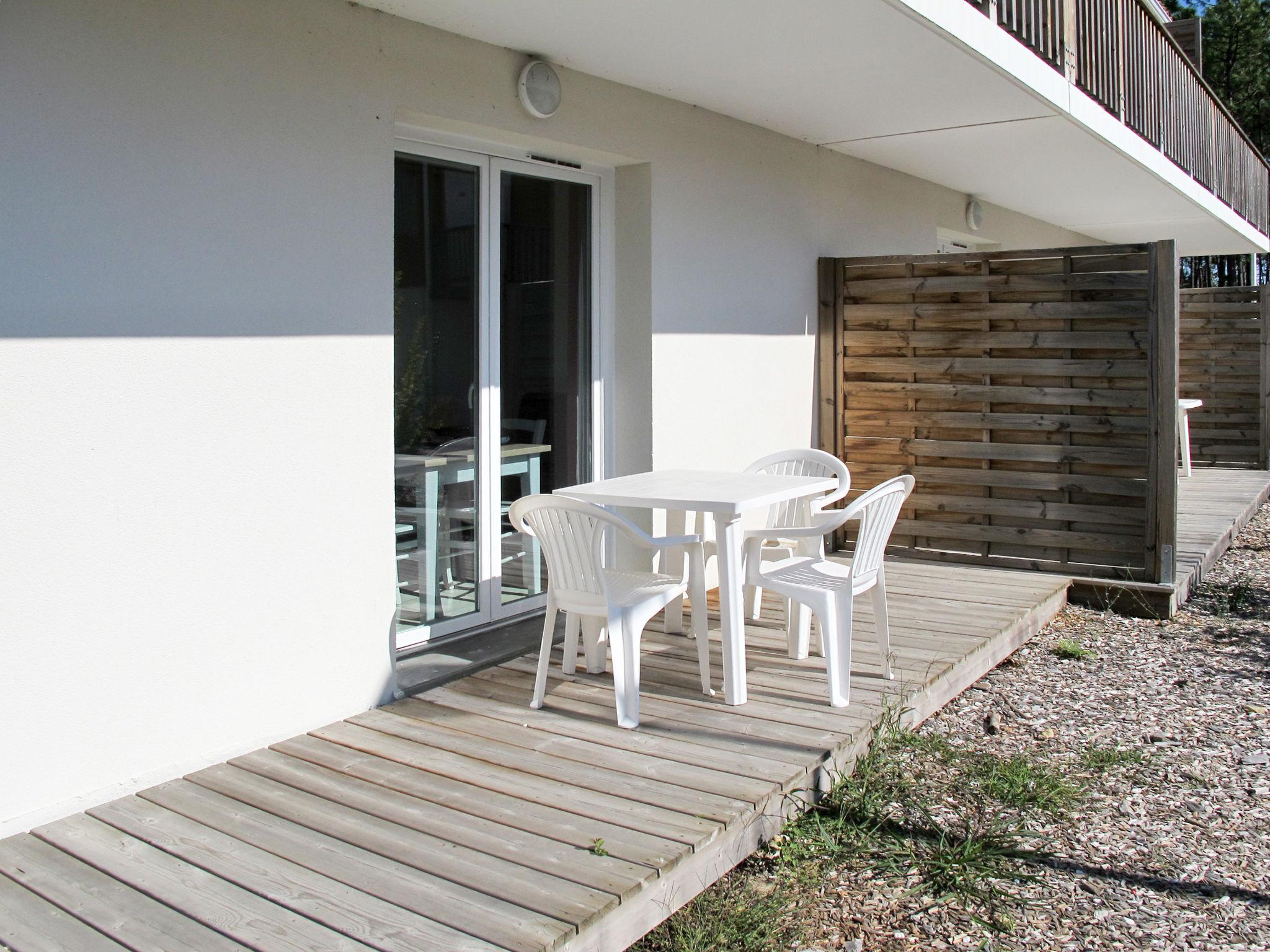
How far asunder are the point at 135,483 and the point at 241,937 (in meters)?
1.43

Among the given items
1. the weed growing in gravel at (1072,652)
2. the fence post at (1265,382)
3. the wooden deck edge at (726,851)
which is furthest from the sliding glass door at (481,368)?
the fence post at (1265,382)

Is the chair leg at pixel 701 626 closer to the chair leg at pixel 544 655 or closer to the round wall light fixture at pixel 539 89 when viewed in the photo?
the chair leg at pixel 544 655

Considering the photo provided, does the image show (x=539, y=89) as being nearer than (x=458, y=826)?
No

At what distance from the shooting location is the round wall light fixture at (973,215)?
9.27 meters

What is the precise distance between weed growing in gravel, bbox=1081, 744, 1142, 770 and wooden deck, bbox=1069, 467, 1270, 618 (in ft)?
7.09

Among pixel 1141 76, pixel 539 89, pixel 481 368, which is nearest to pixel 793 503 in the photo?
pixel 481 368

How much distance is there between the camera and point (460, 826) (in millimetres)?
3086

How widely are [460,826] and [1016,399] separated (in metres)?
4.67

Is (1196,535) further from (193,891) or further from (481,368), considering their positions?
(193,891)

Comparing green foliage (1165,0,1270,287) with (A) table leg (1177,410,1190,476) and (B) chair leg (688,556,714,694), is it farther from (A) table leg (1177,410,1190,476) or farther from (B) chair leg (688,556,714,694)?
(B) chair leg (688,556,714,694)

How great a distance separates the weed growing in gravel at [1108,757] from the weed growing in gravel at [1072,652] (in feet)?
4.22

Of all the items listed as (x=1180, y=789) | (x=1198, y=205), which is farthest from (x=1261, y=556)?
(x=1180, y=789)

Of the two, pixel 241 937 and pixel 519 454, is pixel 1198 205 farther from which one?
pixel 241 937

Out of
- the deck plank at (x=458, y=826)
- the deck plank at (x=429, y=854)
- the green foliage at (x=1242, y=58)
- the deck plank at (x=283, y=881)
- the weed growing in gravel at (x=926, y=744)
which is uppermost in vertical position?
the green foliage at (x=1242, y=58)
